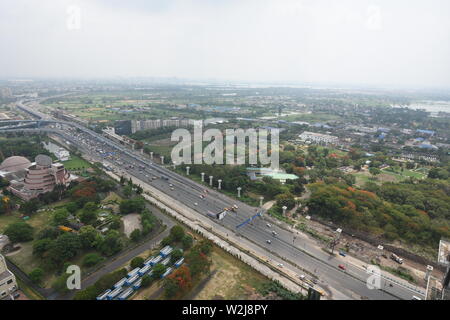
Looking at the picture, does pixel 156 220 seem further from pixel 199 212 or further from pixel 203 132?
pixel 203 132

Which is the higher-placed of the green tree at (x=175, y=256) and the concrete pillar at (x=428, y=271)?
the green tree at (x=175, y=256)

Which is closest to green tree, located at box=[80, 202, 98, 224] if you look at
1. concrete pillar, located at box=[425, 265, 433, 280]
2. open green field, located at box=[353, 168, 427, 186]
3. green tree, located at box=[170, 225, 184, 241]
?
green tree, located at box=[170, 225, 184, 241]

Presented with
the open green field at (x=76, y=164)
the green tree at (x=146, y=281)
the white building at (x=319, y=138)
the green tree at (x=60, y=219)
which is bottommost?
the green tree at (x=146, y=281)

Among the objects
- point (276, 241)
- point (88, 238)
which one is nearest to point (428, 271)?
point (276, 241)

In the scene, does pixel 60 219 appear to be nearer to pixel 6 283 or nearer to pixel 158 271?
pixel 6 283

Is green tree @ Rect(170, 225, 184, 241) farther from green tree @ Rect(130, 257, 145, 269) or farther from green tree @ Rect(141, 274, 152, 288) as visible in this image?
green tree @ Rect(141, 274, 152, 288)

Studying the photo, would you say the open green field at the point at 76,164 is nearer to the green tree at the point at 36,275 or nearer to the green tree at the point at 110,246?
the green tree at the point at 110,246

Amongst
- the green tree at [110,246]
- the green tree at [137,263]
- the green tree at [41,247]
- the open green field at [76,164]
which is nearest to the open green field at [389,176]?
the green tree at [137,263]
